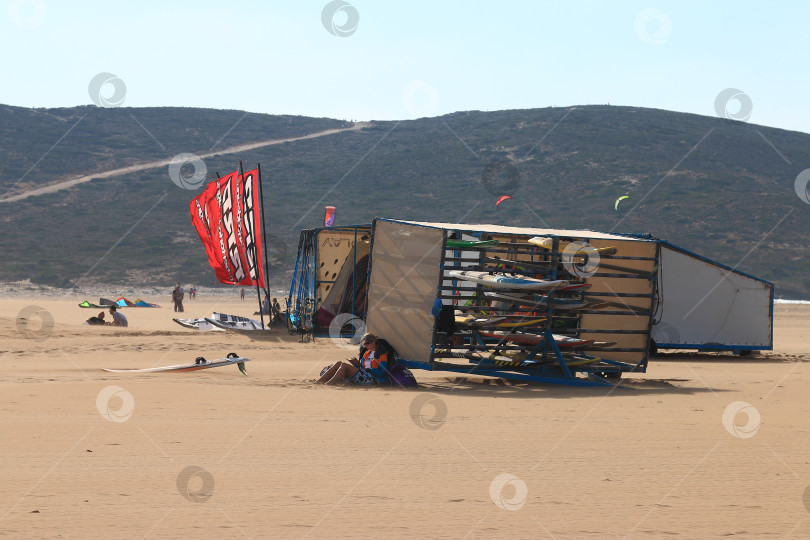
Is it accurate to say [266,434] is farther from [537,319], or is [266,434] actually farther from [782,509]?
[537,319]

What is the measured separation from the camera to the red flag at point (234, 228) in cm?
2264

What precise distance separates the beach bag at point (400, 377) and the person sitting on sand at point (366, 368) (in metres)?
0.09

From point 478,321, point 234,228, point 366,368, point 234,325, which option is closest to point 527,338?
point 478,321

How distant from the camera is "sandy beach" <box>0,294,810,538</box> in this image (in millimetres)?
5977

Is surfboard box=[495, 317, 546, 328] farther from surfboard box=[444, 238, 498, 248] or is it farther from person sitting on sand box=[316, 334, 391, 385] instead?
person sitting on sand box=[316, 334, 391, 385]

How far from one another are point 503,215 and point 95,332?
61.7 meters

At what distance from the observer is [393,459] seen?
797 centimetres

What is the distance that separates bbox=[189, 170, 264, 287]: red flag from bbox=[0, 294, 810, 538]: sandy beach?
8.50 meters

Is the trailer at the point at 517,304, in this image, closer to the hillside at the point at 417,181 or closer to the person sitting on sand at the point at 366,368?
the person sitting on sand at the point at 366,368

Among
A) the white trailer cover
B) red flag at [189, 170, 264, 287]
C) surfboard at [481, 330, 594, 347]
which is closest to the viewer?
surfboard at [481, 330, 594, 347]

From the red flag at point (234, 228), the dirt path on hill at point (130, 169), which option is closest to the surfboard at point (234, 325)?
the red flag at point (234, 228)

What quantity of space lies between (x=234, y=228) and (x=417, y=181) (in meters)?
73.4

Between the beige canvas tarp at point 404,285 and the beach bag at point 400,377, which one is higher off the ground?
the beige canvas tarp at point 404,285

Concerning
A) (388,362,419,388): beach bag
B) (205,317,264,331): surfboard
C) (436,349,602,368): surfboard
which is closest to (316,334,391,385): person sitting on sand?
(388,362,419,388): beach bag
